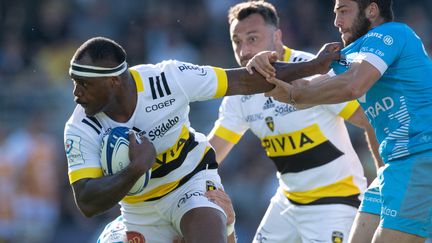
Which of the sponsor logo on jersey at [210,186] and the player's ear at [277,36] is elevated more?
the player's ear at [277,36]

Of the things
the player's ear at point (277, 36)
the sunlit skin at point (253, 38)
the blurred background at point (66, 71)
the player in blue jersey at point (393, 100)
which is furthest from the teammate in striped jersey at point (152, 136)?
the blurred background at point (66, 71)

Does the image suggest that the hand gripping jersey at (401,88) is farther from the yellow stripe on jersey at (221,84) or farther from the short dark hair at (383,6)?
the yellow stripe on jersey at (221,84)

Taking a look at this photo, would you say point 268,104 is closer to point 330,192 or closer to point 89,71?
point 330,192

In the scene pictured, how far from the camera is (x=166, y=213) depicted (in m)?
8.04

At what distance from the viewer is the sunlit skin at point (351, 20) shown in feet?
25.1

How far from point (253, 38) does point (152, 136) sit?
195cm

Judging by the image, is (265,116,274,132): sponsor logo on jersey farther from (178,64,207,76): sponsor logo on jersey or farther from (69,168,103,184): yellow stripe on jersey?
(69,168,103,184): yellow stripe on jersey

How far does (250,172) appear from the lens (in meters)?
15.5

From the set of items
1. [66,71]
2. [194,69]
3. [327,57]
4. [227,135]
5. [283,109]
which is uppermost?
[327,57]

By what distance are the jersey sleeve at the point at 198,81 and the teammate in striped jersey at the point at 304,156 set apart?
4.12ft

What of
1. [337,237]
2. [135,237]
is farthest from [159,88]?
[337,237]

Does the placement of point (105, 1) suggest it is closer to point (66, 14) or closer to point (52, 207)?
point (66, 14)

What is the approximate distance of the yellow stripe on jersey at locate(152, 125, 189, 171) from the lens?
26.0 ft

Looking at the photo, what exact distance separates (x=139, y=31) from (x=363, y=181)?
357 inches
